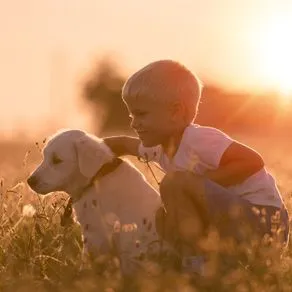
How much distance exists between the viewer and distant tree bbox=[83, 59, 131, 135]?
4256 cm

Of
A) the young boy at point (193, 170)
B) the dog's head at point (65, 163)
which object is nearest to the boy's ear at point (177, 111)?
the young boy at point (193, 170)

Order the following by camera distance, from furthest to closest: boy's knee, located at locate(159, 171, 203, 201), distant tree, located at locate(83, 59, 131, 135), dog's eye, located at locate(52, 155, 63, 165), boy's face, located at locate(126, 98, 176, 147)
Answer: distant tree, located at locate(83, 59, 131, 135), dog's eye, located at locate(52, 155, 63, 165), boy's face, located at locate(126, 98, 176, 147), boy's knee, located at locate(159, 171, 203, 201)

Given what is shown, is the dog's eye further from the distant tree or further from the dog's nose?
the distant tree

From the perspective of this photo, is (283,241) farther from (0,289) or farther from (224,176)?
(0,289)

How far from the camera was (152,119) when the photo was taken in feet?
21.0

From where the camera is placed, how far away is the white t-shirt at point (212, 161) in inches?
246

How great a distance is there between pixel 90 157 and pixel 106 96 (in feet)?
120

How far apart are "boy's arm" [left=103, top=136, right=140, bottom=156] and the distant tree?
3481 centimetres

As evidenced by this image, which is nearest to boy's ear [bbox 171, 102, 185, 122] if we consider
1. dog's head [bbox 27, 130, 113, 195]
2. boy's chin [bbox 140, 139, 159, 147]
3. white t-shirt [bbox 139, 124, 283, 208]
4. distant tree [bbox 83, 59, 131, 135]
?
white t-shirt [bbox 139, 124, 283, 208]

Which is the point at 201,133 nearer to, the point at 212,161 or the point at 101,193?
the point at 212,161

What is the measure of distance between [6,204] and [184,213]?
1.75 metres

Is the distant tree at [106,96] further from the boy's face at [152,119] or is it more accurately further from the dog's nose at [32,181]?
the boy's face at [152,119]

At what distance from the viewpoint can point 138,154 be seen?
689 cm

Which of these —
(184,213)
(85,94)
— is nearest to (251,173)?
(184,213)
